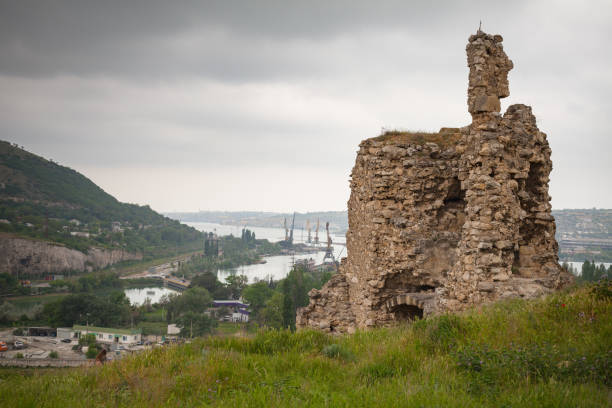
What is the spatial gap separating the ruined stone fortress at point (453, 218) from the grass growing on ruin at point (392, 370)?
2692 mm

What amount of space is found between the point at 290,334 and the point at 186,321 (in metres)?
42.8

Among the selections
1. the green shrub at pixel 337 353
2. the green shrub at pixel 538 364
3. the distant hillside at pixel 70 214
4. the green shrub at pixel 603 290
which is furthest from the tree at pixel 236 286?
the green shrub at pixel 538 364

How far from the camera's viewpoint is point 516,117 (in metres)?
9.26

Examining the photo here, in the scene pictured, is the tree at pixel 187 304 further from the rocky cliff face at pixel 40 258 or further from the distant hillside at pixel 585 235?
the distant hillside at pixel 585 235

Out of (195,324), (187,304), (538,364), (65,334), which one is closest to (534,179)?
(538,364)

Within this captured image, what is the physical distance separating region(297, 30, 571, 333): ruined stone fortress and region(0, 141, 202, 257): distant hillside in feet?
274

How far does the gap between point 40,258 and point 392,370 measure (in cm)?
8634

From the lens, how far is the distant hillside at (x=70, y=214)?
87062 millimetres

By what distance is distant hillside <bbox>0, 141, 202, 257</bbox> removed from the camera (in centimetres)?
8706

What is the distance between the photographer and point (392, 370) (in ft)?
13.7

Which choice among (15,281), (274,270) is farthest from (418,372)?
(274,270)

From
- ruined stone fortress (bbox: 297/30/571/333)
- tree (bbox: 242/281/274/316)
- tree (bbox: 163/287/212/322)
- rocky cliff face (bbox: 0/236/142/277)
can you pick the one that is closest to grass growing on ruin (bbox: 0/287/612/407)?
ruined stone fortress (bbox: 297/30/571/333)

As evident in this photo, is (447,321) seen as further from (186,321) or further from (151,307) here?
(151,307)

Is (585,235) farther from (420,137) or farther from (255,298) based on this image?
(420,137)
